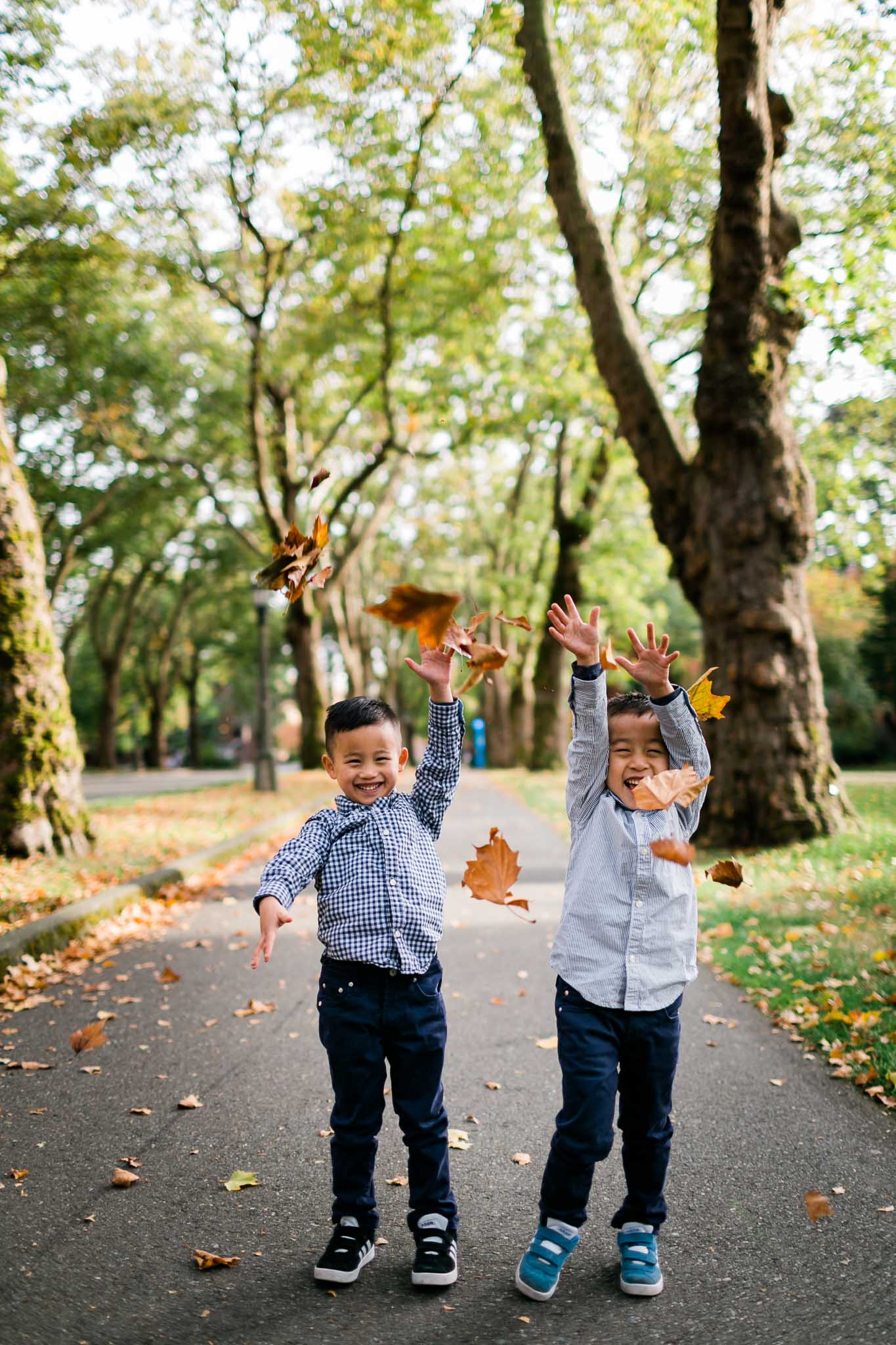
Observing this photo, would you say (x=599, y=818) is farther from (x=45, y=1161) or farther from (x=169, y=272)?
(x=169, y=272)

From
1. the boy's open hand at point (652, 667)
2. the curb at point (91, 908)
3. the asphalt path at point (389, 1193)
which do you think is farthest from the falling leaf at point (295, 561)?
the curb at point (91, 908)

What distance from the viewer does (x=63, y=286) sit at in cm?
1766

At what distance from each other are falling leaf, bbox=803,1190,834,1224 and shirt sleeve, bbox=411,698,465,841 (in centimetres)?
Result: 154

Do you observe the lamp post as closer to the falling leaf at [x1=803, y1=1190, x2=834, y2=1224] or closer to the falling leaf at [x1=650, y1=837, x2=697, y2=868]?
the falling leaf at [x1=803, y1=1190, x2=834, y2=1224]

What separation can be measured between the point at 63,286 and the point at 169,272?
70.2 inches

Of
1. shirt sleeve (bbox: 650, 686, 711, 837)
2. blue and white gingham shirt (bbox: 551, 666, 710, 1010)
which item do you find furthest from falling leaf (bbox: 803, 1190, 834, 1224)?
shirt sleeve (bbox: 650, 686, 711, 837)

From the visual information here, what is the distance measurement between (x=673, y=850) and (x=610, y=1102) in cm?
67

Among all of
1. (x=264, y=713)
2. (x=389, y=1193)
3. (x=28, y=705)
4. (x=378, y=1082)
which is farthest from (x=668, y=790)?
(x=264, y=713)

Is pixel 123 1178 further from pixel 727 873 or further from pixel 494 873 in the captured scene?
pixel 727 873

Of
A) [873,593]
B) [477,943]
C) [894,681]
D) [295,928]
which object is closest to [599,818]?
[477,943]

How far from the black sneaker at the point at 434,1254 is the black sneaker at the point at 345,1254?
0.14m

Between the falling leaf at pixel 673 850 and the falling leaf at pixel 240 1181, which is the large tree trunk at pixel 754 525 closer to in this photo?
the falling leaf at pixel 240 1181

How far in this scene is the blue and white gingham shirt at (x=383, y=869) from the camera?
2947 millimetres

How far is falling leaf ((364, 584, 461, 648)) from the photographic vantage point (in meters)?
2.92
